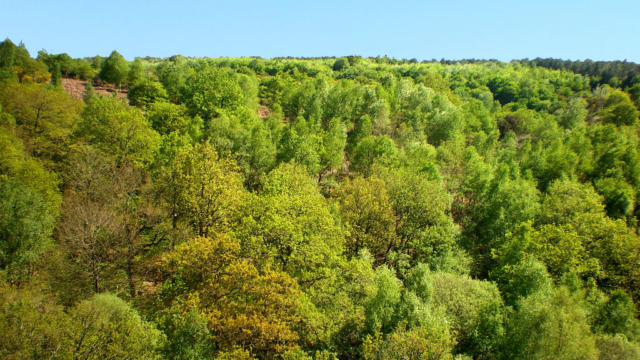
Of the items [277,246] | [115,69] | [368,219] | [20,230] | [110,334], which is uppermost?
[115,69]

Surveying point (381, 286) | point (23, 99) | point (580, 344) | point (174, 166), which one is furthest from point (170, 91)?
point (580, 344)

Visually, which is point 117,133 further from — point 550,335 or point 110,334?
point 550,335

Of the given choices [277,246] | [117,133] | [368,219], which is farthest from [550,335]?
[117,133]

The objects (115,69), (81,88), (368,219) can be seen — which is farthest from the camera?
(115,69)

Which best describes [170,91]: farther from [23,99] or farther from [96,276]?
[96,276]

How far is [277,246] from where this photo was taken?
27.6 m

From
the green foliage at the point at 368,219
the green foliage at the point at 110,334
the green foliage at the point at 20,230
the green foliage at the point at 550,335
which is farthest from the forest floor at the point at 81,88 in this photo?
the green foliage at the point at 550,335

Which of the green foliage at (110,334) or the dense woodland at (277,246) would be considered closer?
the green foliage at (110,334)

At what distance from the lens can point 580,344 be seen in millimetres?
23453

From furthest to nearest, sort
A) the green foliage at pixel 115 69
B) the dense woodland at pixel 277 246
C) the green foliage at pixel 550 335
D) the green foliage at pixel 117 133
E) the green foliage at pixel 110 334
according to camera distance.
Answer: the green foliage at pixel 115 69
the green foliage at pixel 117 133
the green foliage at pixel 550 335
the dense woodland at pixel 277 246
the green foliage at pixel 110 334

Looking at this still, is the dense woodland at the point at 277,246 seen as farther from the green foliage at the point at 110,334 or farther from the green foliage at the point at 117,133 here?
the green foliage at the point at 117,133

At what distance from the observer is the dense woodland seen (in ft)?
70.9

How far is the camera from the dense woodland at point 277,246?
70.9 feet

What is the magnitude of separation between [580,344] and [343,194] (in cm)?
2434
